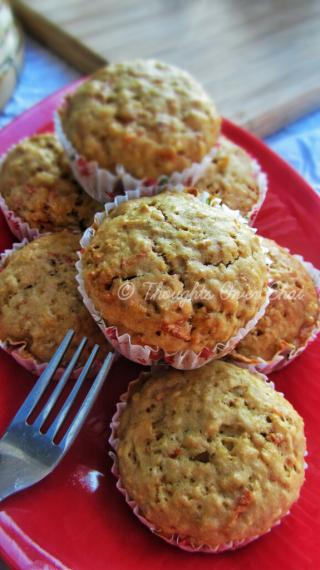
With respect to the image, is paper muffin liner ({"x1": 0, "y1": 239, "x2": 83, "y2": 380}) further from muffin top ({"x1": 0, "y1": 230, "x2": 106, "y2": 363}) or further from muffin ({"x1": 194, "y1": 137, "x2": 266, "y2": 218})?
muffin ({"x1": 194, "y1": 137, "x2": 266, "y2": 218})

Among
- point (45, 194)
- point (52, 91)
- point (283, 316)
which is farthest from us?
point (52, 91)

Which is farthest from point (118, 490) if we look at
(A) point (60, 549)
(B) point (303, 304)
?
(B) point (303, 304)

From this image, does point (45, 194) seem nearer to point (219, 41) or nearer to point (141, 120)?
point (141, 120)

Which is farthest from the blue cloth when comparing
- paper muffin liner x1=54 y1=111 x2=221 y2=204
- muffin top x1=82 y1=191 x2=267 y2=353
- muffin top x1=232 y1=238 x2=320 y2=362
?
muffin top x1=82 y1=191 x2=267 y2=353

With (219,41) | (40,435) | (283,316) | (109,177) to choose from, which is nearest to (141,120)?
(109,177)

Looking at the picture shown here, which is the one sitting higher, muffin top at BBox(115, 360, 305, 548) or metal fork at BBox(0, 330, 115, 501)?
muffin top at BBox(115, 360, 305, 548)

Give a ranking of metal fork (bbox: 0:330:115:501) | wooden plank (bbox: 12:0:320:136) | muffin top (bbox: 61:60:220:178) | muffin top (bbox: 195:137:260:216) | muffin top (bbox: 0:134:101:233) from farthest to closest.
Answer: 1. wooden plank (bbox: 12:0:320:136)
2. muffin top (bbox: 195:137:260:216)
3. muffin top (bbox: 0:134:101:233)
4. muffin top (bbox: 61:60:220:178)
5. metal fork (bbox: 0:330:115:501)

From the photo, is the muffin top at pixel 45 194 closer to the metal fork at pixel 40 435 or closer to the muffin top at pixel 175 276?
the muffin top at pixel 175 276
